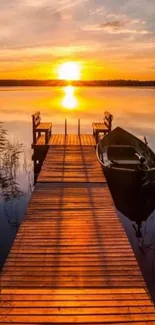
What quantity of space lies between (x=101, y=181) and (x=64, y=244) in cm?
431

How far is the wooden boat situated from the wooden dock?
10.0 ft

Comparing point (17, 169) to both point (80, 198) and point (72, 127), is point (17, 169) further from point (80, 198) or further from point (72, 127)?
point (72, 127)

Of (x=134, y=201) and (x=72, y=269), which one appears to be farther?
(x=134, y=201)

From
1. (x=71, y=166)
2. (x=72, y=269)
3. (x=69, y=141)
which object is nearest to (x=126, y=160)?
(x=69, y=141)

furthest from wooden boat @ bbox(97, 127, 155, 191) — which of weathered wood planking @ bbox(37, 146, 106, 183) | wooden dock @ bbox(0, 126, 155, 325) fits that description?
wooden dock @ bbox(0, 126, 155, 325)

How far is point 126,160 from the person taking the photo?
48.2 ft

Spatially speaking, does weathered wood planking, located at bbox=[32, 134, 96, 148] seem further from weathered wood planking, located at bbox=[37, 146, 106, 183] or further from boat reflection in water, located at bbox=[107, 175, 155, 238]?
boat reflection in water, located at bbox=[107, 175, 155, 238]

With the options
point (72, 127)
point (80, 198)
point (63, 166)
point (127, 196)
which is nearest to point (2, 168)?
point (63, 166)

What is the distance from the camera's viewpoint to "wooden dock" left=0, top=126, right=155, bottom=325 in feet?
13.9

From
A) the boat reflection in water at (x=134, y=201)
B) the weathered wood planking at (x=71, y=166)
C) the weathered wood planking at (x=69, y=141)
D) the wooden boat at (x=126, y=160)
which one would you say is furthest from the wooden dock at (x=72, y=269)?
the weathered wood planking at (x=69, y=141)

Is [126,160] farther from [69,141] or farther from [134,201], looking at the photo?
[69,141]

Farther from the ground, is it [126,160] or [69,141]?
[69,141]

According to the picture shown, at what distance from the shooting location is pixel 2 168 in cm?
1648

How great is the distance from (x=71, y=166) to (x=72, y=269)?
6.92m
